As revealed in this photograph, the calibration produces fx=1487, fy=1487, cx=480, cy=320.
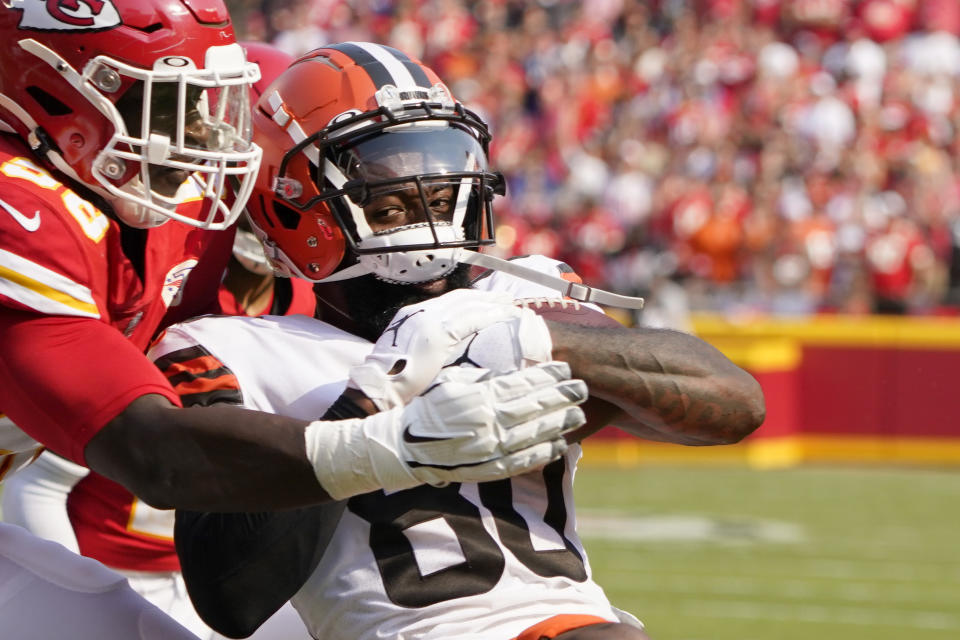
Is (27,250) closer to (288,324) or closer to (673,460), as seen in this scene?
(288,324)

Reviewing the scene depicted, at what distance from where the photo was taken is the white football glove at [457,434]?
1960mm

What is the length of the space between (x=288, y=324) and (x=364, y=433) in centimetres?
56

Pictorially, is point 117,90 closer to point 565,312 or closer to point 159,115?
point 159,115

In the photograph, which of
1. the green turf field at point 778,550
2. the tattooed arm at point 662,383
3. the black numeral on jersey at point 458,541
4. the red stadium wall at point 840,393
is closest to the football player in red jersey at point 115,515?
the black numeral on jersey at point 458,541

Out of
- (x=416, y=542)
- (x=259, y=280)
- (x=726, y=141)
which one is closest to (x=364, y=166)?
(x=416, y=542)

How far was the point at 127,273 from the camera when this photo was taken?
100 inches

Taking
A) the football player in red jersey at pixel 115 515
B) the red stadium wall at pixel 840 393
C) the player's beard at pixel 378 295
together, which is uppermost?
the player's beard at pixel 378 295

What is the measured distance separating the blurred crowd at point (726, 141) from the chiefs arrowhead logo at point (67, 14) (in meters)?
8.03

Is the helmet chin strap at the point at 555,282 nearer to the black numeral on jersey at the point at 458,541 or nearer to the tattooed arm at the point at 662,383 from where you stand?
the tattooed arm at the point at 662,383

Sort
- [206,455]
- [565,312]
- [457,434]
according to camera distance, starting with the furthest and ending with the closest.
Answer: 1. [565,312]
2. [206,455]
3. [457,434]

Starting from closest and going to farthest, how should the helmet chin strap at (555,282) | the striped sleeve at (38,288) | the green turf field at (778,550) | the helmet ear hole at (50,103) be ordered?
the striped sleeve at (38,288) < the helmet chin strap at (555,282) < the helmet ear hole at (50,103) < the green turf field at (778,550)

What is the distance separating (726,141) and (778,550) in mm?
5705

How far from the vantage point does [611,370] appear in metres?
2.25

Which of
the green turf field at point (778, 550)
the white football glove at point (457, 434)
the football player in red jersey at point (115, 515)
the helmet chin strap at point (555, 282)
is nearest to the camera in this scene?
the white football glove at point (457, 434)
